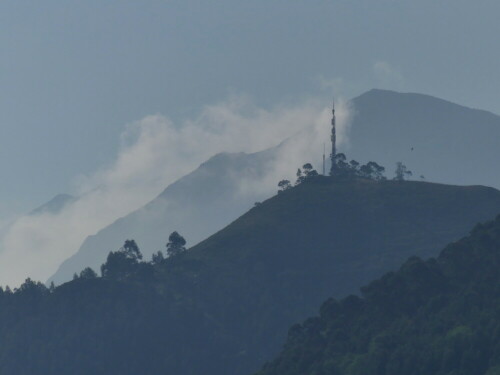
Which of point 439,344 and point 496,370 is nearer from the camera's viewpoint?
point 496,370

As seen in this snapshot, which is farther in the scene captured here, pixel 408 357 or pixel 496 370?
pixel 408 357

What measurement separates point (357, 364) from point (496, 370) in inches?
952

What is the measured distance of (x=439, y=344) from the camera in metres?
195

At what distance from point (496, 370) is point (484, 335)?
12.2 m

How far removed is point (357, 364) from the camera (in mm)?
197875

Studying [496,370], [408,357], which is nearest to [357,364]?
[408,357]

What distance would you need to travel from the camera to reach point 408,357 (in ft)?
641

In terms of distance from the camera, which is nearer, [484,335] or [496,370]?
[496,370]

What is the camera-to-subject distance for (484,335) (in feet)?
625

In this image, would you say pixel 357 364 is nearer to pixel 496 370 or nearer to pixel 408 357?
pixel 408 357

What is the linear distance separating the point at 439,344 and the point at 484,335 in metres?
6.61

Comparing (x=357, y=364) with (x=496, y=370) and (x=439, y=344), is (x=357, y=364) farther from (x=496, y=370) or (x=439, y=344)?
(x=496, y=370)

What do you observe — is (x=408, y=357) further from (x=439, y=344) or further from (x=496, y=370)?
(x=496, y=370)

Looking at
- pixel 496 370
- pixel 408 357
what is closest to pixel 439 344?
pixel 408 357
